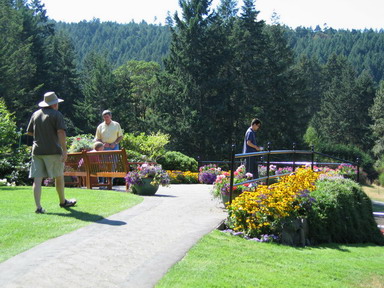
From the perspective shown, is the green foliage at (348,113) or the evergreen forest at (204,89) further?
the green foliage at (348,113)

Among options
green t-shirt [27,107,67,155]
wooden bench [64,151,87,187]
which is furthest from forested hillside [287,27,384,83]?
green t-shirt [27,107,67,155]

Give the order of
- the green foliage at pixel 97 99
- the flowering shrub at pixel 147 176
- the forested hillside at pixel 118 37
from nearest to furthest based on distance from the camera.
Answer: the flowering shrub at pixel 147 176 < the green foliage at pixel 97 99 < the forested hillside at pixel 118 37

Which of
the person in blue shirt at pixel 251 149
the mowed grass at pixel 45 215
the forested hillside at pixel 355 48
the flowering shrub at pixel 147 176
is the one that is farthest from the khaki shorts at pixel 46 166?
the forested hillside at pixel 355 48

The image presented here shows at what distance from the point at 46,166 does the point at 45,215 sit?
2.65ft

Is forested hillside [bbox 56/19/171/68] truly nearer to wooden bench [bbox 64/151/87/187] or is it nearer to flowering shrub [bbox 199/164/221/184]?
flowering shrub [bbox 199/164/221/184]

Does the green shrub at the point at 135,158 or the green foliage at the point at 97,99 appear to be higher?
the green foliage at the point at 97,99

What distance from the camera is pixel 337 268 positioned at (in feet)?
20.8

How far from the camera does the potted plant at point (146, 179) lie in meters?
11.4

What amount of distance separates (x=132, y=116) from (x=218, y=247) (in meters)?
54.2

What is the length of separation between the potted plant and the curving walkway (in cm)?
278

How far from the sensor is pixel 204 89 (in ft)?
153

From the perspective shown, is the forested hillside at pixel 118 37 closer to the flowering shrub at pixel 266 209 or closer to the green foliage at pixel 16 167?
the green foliage at pixel 16 167

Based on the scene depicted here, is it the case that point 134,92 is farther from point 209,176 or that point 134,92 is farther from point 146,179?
point 146,179

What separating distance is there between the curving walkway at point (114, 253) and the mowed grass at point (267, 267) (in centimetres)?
21
